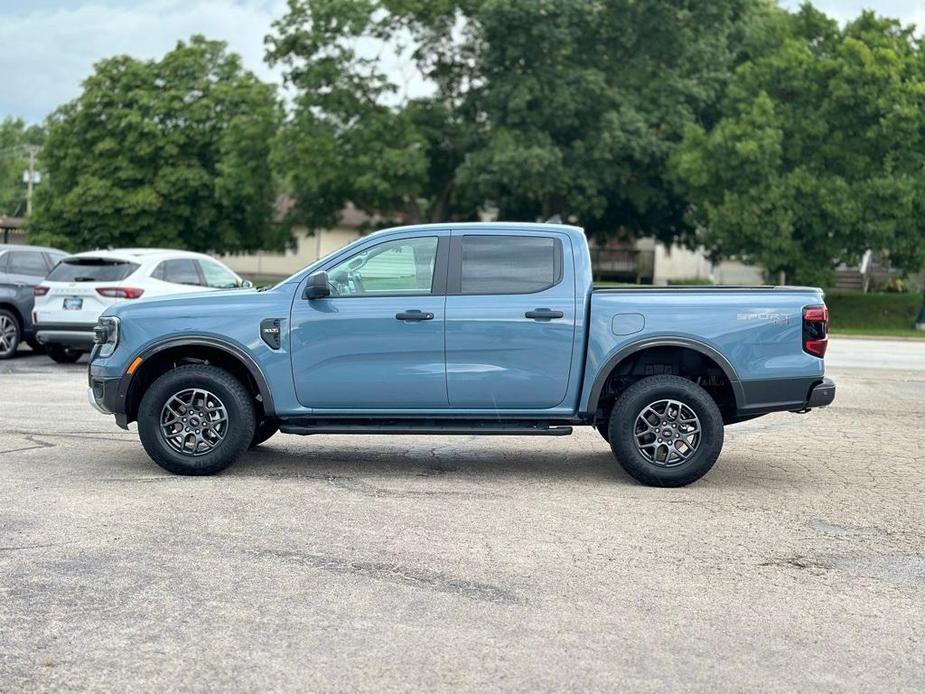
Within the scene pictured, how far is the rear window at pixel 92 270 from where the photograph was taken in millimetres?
17156

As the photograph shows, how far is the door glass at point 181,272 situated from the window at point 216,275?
0.19 meters

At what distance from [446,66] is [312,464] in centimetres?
3977

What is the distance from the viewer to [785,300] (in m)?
8.62

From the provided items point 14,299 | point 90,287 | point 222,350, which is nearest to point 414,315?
point 222,350

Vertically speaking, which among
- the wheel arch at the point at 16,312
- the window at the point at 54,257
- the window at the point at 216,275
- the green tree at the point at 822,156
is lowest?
the wheel arch at the point at 16,312

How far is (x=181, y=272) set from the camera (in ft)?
58.6

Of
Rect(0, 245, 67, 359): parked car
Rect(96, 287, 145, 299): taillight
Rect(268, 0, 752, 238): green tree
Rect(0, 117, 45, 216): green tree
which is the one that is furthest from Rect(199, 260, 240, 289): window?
Rect(0, 117, 45, 216): green tree

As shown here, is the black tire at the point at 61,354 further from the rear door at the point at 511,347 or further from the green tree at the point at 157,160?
the green tree at the point at 157,160

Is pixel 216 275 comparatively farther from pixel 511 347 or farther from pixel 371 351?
pixel 511 347

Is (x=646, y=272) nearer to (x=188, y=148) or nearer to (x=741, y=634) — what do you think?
(x=188, y=148)

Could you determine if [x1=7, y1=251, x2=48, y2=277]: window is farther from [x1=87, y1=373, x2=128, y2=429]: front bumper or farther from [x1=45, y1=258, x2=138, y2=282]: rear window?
[x1=87, y1=373, x2=128, y2=429]: front bumper

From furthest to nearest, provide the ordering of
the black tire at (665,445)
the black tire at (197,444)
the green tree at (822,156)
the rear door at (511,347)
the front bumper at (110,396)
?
the green tree at (822,156) → the front bumper at (110,396) → the black tire at (197,444) → the rear door at (511,347) → the black tire at (665,445)

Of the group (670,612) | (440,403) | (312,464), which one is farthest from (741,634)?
(312,464)

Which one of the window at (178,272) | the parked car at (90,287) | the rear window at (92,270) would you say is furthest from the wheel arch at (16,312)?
the window at (178,272)
